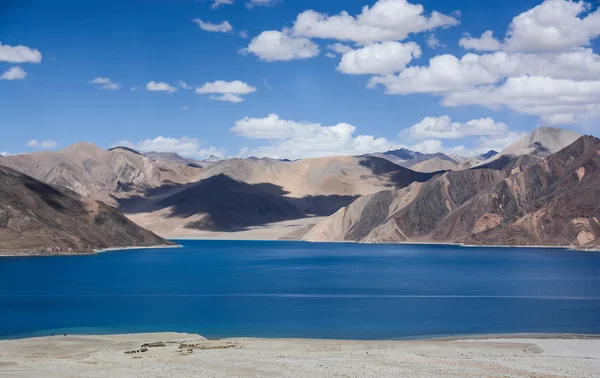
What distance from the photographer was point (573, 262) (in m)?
136

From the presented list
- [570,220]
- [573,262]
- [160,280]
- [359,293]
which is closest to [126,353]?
[359,293]

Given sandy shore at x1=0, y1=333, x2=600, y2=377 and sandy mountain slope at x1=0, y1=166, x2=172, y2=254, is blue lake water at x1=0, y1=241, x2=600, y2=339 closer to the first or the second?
sandy shore at x1=0, y1=333, x2=600, y2=377

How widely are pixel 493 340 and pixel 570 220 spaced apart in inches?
6130

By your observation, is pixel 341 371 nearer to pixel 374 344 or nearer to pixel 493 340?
pixel 374 344

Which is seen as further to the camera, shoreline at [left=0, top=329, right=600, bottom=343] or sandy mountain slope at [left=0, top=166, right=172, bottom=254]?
sandy mountain slope at [left=0, top=166, right=172, bottom=254]

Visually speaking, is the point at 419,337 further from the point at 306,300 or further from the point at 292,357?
the point at 306,300

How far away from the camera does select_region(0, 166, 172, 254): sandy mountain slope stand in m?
160

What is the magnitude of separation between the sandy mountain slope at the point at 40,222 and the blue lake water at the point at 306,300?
93.6ft

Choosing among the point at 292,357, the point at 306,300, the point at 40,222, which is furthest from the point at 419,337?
the point at 40,222

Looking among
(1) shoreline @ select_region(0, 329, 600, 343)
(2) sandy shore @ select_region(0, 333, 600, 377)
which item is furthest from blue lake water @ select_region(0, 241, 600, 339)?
(2) sandy shore @ select_region(0, 333, 600, 377)

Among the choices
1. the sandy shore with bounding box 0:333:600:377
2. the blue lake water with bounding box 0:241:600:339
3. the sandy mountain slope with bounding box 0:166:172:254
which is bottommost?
the blue lake water with bounding box 0:241:600:339

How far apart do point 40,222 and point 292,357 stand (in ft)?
441

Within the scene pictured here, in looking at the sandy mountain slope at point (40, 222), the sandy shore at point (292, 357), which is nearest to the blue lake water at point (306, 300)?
the sandy shore at point (292, 357)

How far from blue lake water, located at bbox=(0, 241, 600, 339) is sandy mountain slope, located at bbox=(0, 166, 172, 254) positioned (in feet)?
93.6
